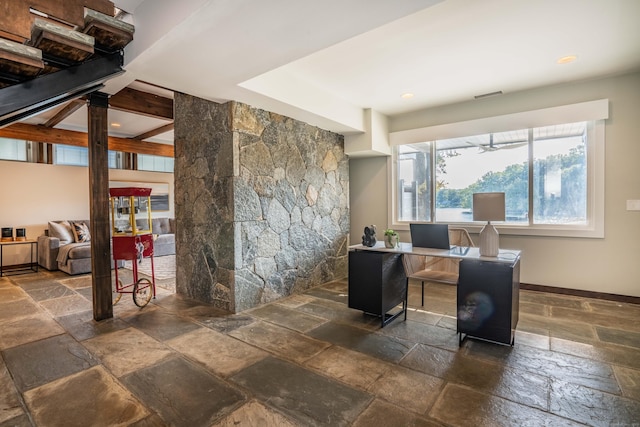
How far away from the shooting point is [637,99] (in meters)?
3.55

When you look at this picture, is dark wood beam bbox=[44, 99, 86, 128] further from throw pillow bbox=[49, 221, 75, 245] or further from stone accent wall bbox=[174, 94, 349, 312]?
throw pillow bbox=[49, 221, 75, 245]

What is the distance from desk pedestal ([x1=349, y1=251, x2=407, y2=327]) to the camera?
3.07m

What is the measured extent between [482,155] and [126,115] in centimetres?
602

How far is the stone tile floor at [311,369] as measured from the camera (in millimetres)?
1799

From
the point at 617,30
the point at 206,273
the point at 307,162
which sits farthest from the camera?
the point at 307,162

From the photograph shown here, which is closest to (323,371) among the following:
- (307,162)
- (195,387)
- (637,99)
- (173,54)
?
(195,387)

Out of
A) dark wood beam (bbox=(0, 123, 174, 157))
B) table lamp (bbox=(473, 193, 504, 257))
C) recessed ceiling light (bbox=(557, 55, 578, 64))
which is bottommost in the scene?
table lamp (bbox=(473, 193, 504, 257))

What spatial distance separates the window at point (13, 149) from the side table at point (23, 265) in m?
1.66

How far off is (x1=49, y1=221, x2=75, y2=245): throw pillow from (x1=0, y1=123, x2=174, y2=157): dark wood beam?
5.12 ft

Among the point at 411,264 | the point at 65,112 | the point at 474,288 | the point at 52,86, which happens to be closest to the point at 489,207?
the point at 474,288

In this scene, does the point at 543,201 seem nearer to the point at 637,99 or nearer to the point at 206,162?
the point at 637,99

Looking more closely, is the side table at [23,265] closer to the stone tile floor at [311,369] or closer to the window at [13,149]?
the window at [13,149]

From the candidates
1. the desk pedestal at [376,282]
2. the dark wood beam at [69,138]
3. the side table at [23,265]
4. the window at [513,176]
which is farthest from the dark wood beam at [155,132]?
the desk pedestal at [376,282]

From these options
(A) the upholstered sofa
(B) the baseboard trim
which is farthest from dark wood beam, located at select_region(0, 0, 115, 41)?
(B) the baseboard trim
